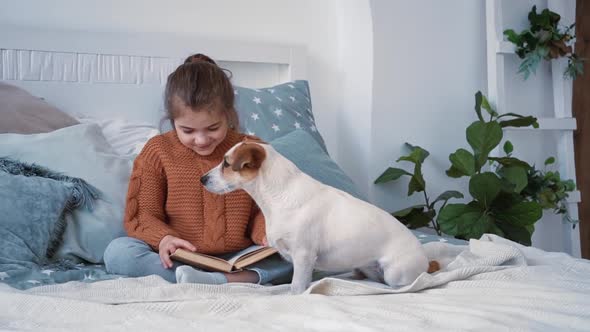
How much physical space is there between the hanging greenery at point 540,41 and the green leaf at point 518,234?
2.28 feet

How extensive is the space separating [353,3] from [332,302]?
1.71m

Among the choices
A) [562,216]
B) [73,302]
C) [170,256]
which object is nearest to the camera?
[73,302]

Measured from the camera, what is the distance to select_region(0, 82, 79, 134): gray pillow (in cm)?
168

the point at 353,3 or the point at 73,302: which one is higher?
the point at 353,3

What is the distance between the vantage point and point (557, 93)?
2.75 metres

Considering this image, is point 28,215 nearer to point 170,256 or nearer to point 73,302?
point 170,256

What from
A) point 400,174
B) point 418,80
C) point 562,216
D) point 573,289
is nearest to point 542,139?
point 562,216

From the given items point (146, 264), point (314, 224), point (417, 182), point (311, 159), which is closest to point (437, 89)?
point (417, 182)

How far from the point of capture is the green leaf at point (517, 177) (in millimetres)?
2314

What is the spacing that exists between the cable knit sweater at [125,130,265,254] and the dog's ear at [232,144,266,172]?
0.93 ft

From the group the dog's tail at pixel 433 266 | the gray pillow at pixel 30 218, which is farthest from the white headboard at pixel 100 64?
the dog's tail at pixel 433 266

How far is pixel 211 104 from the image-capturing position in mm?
1416

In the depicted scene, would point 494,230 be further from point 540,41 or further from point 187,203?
point 187,203

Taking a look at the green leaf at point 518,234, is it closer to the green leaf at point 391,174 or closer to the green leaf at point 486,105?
the green leaf at point 391,174
